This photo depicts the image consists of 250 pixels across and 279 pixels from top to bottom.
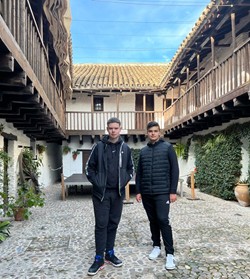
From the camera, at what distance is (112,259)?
3617 mm

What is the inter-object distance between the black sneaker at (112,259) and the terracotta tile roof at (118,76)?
11.9 m

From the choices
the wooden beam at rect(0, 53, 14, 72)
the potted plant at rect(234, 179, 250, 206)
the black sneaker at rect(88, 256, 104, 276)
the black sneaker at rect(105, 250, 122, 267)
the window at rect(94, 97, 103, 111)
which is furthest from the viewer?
the window at rect(94, 97, 103, 111)

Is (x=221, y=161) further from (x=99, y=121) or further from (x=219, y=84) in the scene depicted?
(x=99, y=121)

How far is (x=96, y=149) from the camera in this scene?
139 inches

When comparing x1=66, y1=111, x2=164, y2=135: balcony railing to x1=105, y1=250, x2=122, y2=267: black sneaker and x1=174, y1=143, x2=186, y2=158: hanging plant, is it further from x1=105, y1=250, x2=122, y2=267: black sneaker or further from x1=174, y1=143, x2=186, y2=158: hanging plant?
x1=105, y1=250, x2=122, y2=267: black sneaker

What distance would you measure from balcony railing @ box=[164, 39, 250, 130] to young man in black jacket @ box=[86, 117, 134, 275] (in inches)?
155

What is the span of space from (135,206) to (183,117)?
4.46m

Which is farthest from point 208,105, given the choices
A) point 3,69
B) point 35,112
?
point 3,69

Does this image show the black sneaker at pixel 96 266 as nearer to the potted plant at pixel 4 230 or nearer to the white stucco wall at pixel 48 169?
the potted plant at pixel 4 230

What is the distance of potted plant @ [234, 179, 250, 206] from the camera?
790 centimetres

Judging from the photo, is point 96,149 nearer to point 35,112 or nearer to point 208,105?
point 35,112

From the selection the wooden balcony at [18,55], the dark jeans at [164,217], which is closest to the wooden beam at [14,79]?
the wooden balcony at [18,55]

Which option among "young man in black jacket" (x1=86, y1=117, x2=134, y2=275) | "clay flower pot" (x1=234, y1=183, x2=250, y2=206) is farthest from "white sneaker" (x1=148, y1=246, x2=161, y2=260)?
"clay flower pot" (x1=234, y1=183, x2=250, y2=206)

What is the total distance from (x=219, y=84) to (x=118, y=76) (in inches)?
402
